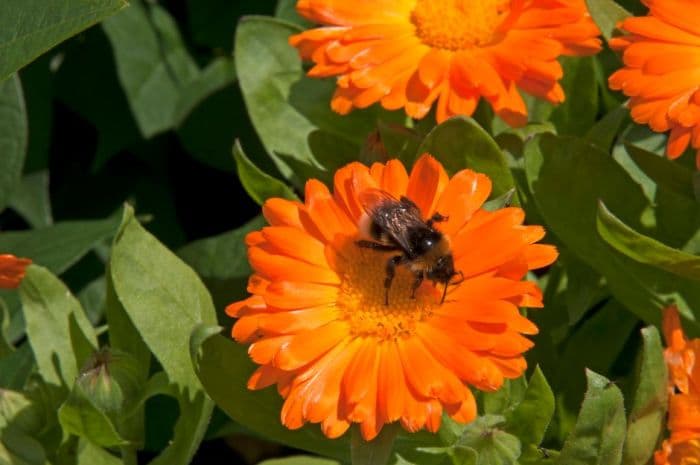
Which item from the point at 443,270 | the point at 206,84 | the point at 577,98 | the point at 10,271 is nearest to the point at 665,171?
the point at 577,98

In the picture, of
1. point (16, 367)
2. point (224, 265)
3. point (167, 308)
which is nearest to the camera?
point (167, 308)

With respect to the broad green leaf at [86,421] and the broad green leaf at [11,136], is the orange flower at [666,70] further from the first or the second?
the broad green leaf at [11,136]

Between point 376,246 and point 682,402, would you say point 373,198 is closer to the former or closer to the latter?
point 376,246

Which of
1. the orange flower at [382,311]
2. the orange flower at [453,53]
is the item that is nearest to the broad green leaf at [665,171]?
the orange flower at [453,53]

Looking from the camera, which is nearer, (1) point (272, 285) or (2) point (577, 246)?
(1) point (272, 285)

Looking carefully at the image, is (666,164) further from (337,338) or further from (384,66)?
(337,338)

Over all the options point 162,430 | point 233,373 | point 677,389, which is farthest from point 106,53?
point 677,389
